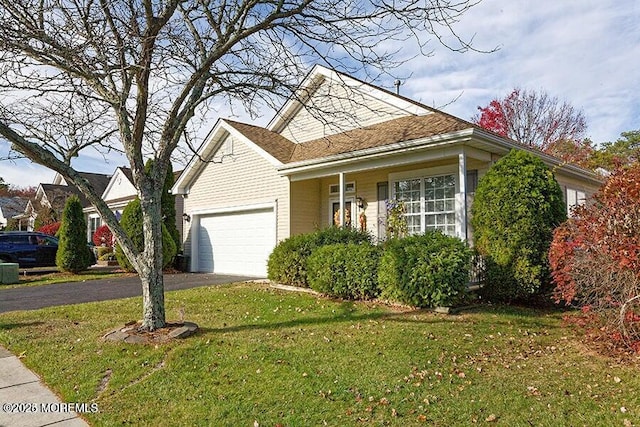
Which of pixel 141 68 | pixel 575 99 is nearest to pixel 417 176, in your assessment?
pixel 141 68

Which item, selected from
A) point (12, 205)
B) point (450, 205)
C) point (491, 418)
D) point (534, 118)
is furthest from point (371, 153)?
point (12, 205)

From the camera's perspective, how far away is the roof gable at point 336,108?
1168 cm

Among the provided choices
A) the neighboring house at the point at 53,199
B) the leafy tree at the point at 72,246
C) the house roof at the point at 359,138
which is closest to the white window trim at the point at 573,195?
the house roof at the point at 359,138

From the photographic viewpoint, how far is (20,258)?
693 inches

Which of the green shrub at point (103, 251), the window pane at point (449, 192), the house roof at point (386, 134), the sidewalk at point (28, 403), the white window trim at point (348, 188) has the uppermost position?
the house roof at point (386, 134)

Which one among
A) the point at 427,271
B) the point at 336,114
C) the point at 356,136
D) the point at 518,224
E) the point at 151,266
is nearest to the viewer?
the point at 151,266

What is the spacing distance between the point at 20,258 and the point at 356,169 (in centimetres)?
1508

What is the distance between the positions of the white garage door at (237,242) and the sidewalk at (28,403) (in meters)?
8.48

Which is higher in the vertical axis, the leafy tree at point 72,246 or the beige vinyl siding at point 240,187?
the beige vinyl siding at point 240,187

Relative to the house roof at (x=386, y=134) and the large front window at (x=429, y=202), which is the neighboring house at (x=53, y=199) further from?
the large front window at (x=429, y=202)

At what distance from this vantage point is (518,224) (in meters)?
8.01

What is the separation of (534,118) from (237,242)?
2002 cm

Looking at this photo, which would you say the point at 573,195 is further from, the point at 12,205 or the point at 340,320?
the point at 12,205

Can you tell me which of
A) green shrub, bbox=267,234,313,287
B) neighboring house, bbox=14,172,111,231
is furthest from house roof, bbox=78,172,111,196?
green shrub, bbox=267,234,313,287
